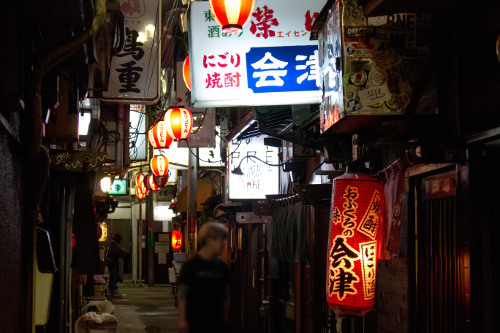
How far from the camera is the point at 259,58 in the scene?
13.2m

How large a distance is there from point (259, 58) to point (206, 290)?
24.7 ft

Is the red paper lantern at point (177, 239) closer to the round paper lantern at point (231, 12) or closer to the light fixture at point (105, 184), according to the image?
the light fixture at point (105, 184)

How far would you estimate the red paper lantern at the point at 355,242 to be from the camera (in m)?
10.2

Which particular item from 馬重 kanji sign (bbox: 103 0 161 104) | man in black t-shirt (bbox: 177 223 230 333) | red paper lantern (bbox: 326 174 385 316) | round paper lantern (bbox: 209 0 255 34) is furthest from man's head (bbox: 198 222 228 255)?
馬重 kanji sign (bbox: 103 0 161 104)

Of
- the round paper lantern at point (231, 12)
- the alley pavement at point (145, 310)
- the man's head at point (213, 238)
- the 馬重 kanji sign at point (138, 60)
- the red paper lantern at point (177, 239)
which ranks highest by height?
the 馬重 kanji sign at point (138, 60)

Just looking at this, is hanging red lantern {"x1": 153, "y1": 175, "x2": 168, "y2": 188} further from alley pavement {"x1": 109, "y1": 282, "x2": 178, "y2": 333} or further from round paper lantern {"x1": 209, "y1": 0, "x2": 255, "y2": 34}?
round paper lantern {"x1": 209, "y1": 0, "x2": 255, "y2": 34}

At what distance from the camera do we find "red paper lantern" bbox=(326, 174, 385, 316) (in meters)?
10.2

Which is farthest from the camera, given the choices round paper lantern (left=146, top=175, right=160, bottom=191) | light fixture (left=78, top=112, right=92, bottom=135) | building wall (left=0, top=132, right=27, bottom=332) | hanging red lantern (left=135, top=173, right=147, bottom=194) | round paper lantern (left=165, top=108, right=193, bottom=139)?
hanging red lantern (left=135, top=173, right=147, bottom=194)

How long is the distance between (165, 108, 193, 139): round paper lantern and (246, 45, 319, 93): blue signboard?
26.3ft

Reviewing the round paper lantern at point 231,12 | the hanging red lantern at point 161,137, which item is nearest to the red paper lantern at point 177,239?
the hanging red lantern at point 161,137

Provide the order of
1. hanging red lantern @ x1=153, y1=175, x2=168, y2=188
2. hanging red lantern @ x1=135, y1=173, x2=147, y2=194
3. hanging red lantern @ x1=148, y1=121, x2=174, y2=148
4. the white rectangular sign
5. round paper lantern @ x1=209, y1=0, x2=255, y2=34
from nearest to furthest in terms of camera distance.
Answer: round paper lantern @ x1=209, y1=0, x2=255, y2=34 < the white rectangular sign < hanging red lantern @ x1=148, y1=121, x2=174, y2=148 < hanging red lantern @ x1=153, y1=175, x2=168, y2=188 < hanging red lantern @ x1=135, y1=173, x2=147, y2=194

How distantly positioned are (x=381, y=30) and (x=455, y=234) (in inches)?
120

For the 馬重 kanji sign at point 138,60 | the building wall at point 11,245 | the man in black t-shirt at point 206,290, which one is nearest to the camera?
the man in black t-shirt at point 206,290

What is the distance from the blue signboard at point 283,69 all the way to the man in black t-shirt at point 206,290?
6.76 meters
